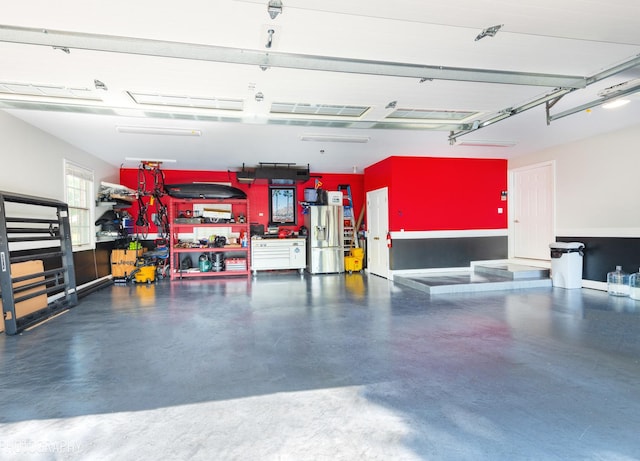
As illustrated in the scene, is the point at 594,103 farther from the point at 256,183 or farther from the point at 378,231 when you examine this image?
the point at 256,183

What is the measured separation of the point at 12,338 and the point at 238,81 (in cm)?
383

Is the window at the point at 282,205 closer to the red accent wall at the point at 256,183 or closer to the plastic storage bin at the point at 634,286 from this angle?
the red accent wall at the point at 256,183

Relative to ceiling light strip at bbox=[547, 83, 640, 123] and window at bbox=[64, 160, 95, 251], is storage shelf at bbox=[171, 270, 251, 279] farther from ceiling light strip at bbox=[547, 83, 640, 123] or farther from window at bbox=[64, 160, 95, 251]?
ceiling light strip at bbox=[547, 83, 640, 123]

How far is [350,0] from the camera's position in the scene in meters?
2.23

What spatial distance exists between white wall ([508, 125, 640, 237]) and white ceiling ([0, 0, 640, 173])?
2.35 feet

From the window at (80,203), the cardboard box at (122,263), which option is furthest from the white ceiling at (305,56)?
the cardboard box at (122,263)

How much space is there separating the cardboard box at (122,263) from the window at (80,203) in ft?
2.55

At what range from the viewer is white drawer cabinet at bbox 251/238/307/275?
8.73 m

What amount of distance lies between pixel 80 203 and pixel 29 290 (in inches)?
103

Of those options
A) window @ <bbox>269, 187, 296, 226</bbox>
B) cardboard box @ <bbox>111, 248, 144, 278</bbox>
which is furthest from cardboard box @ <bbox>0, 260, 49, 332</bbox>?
window @ <bbox>269, 187, 296, 226</bbox>

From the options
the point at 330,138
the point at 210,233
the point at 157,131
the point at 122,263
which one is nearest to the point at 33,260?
the point at 157,131

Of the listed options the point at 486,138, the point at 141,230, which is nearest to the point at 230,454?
the point at 486,138

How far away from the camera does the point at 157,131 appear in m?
5.35

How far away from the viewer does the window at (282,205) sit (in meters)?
9.38
